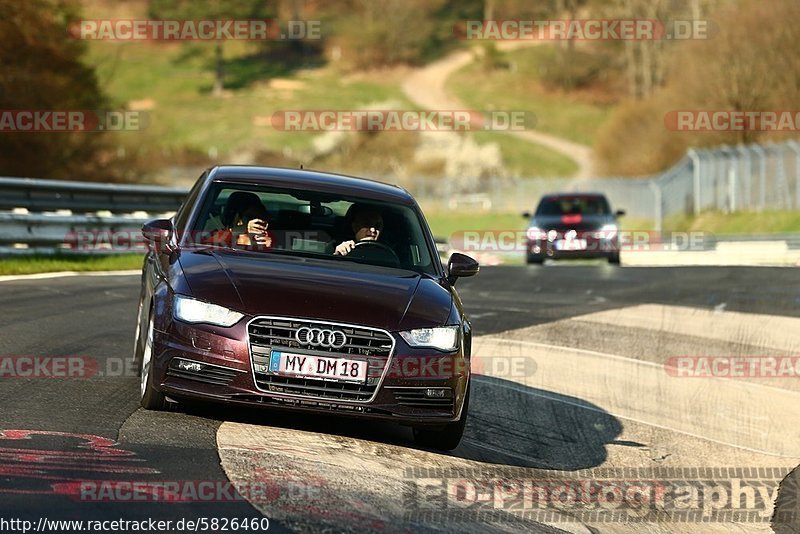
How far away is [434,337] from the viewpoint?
8.02 meters

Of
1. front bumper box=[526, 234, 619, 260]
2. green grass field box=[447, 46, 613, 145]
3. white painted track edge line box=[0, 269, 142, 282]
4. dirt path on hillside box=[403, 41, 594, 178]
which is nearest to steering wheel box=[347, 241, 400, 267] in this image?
white painted track edge line box=[0, 269, 142, 282]

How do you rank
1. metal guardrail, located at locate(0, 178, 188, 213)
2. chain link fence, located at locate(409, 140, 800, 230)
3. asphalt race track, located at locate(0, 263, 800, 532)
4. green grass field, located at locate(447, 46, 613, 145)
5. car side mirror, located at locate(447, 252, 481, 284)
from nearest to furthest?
asphalt race track, located at locate(0, 263, 800, 532) → car side mirror, located at locate(447, 252, 481, 284) → metal guardrail, located at locate(0, 178, 188, 213) → chain link fence, located at locate(409, 140, 800, 230) → green grass field, located at locate(447, 46, 613, 145)

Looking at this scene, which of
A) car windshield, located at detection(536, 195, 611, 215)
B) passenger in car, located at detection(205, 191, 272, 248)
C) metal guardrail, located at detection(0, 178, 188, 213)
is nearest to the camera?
passenger in car, located at detection(205, 191, 272, 248)

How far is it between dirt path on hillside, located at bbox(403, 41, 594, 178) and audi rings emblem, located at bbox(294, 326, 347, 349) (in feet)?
275

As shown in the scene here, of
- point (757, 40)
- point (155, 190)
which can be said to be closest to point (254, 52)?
point (757, 40)

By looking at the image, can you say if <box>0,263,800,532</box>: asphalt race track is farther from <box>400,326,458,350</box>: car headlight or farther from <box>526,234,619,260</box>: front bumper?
<box>526,234,619,260</box>: front bumper

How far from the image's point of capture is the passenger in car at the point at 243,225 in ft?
29.7

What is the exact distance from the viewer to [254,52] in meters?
136

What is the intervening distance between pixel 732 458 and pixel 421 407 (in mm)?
3046

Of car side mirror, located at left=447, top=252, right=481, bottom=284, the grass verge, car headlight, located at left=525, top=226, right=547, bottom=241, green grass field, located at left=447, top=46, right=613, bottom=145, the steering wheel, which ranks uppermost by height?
green grass field, located at left=447, top=46, right=613, bottom=145

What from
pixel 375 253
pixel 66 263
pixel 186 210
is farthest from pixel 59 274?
pixel 375 253

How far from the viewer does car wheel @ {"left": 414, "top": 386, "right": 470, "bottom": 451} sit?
8398mm

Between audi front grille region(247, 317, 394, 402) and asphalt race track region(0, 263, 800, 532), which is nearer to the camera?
asphalt race track region(0, 263, 800, 532)

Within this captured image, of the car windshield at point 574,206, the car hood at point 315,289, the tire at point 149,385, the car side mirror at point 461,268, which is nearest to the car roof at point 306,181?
the car side mirror at point 461,268
